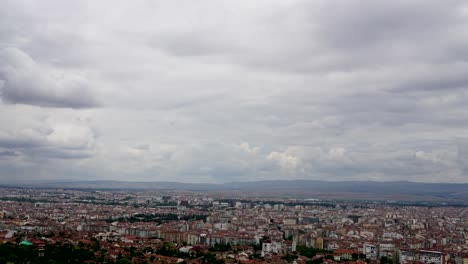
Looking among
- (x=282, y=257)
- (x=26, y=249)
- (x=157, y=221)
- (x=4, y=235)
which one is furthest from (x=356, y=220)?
(x=26, y=249)

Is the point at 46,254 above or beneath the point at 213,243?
above

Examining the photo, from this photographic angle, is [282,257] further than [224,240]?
No

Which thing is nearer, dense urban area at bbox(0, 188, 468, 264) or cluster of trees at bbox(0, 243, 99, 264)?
cluster of trees at bbox(0, 243, 99, 264)

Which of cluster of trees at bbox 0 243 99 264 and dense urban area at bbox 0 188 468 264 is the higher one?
cluster of trees at bbox 0 243 99 264

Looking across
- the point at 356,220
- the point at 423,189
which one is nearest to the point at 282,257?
the point at 356,220

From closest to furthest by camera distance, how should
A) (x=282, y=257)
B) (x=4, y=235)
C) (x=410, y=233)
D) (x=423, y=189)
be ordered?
(x=282, y=257) → (x=4, y=235) → (x=410, y=233) → (x=423, y=189)

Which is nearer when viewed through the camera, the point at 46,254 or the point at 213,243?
the point at 46,254

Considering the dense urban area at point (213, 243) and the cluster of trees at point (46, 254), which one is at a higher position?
the cluster of trees at point (46, 254)

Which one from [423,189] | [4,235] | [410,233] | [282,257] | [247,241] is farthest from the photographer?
[423,189]

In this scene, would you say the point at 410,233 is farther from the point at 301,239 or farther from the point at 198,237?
the point at 198,237

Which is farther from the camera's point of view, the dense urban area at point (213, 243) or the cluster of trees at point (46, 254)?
the dense urban area at point (213, 243)
